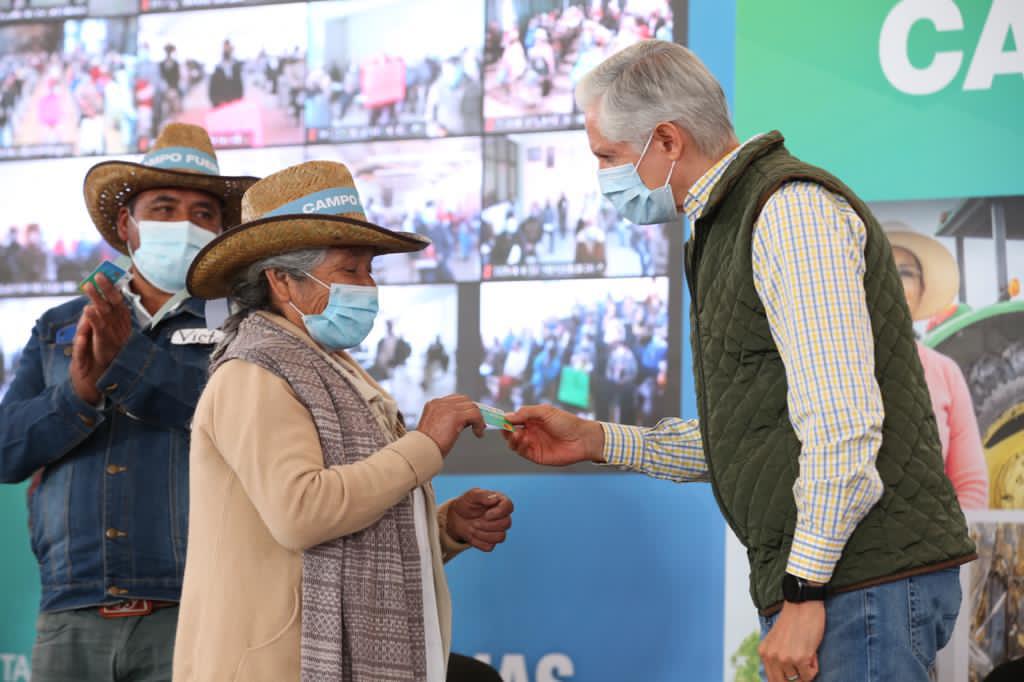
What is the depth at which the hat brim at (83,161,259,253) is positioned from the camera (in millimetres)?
3016

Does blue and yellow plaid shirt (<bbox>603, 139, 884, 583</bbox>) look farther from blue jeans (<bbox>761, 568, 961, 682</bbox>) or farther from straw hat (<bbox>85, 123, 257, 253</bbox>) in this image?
straw hat (<bbox>85, 123, 257, 253</bbox>)

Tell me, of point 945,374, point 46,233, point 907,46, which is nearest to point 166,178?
point 46,233

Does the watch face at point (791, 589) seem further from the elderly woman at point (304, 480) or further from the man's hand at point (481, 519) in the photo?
the man's hand at point (481, 519)

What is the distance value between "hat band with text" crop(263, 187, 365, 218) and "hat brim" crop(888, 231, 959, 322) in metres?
1.75

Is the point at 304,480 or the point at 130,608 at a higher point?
the point at 304,480

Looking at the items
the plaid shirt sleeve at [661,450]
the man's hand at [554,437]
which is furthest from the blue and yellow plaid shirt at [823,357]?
the man's hand at [554,437]

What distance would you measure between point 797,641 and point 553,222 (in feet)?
6.55

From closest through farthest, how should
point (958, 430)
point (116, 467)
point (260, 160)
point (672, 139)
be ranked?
point (672, 139) → point (116, 467) → point (958, 430) → point (260, 160)

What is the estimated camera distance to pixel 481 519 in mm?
2598

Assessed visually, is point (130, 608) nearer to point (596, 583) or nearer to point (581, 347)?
point (596, 583)

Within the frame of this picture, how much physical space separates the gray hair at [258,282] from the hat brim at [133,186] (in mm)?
632

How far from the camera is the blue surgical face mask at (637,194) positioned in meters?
2.19

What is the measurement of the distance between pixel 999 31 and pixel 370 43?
77.5 inches

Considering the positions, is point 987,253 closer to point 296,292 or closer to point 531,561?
point 531,561
